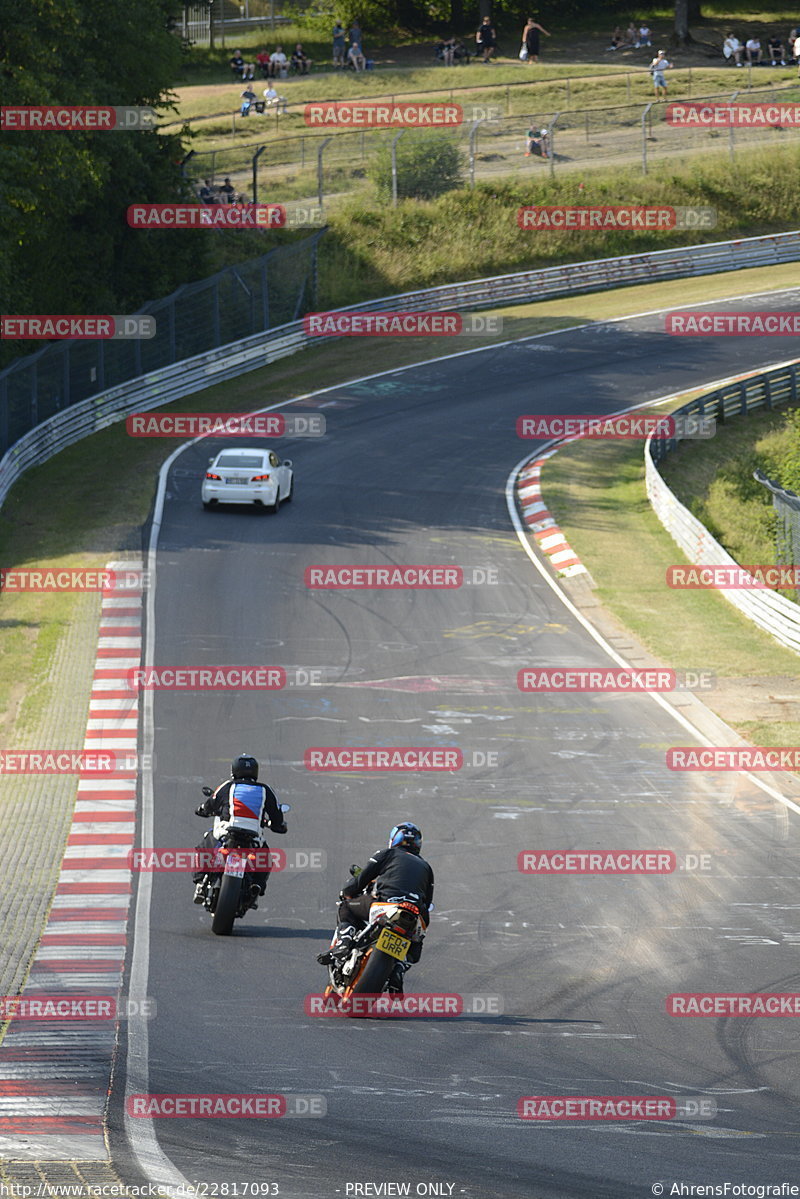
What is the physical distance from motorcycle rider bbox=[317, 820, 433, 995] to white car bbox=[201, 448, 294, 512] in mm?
21529

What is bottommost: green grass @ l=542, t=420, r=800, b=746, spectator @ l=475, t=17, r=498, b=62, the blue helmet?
green grass @ l=542, t=420, r=800, b=746

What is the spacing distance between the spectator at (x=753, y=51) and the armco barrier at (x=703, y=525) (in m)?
33.6

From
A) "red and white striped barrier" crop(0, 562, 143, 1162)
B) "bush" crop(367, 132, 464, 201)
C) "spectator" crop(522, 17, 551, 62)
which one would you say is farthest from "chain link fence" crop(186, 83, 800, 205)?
"red and white striped barrier" crop(0, 562, 143, 1162)

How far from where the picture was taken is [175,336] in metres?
46.2

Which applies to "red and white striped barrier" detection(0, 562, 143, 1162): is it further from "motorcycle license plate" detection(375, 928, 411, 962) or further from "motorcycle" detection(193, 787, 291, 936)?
"motorcycle license plate" detection(375, 928, 411, 962)

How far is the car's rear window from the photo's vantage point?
1319 inches

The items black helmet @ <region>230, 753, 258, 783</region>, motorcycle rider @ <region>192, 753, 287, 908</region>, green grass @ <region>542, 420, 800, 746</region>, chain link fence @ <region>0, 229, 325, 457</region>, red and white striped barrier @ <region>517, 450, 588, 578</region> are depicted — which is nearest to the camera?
motorcycle rider @ <region>192, 753, 287, 908</region>

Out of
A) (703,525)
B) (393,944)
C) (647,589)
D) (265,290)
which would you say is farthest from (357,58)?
(393,944)

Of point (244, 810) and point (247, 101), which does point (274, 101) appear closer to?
point (247, 101)

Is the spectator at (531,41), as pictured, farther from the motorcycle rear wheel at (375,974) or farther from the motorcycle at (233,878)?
the motorcycle rear wheel at (375,974)

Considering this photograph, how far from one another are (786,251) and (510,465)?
1041 inches

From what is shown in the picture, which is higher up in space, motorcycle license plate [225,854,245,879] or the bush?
the bush

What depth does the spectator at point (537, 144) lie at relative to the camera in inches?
2483

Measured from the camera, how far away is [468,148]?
6206 cm
